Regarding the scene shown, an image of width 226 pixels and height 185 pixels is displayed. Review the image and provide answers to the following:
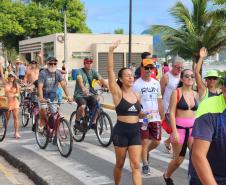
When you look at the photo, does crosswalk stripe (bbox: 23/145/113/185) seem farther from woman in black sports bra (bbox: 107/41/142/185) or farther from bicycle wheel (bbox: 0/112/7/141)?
bicycle wheel (bbox: 0/112/7/141)

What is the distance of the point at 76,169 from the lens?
7.12m

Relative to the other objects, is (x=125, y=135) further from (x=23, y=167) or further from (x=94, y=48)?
(x=94, y=48)

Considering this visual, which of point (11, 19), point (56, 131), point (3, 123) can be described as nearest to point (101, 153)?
point (56, 131)

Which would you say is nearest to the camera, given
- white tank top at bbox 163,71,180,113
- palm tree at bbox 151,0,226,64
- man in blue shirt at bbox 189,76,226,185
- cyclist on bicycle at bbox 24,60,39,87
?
man in blue shirt at bbox 189,76,226,185

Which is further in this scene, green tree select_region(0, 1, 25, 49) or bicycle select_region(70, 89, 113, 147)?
green tree select_region(0, 1, 25, 49)

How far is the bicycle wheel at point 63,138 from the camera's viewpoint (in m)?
8.06

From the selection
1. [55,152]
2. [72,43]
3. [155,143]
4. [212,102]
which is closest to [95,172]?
[155,143]

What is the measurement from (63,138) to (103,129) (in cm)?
111

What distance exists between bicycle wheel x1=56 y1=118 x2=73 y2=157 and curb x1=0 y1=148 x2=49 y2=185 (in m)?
0.79

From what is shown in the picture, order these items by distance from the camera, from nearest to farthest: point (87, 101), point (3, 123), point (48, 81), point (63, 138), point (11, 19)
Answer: point (63, 138), point (48, 81), point (87, 101), point (3, 123), point (11, 19)

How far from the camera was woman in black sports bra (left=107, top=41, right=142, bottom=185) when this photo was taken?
5.29 meters

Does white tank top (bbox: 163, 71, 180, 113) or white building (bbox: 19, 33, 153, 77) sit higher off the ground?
white building (bbox: 19, 33, 153, 77)

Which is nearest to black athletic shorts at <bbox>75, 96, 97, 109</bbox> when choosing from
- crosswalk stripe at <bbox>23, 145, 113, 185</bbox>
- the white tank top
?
crosswalk stripe at <bbox>23, 145, 113, 185</bbox>

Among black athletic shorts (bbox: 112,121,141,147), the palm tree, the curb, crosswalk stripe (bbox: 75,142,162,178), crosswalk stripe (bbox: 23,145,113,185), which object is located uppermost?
the palm tree
